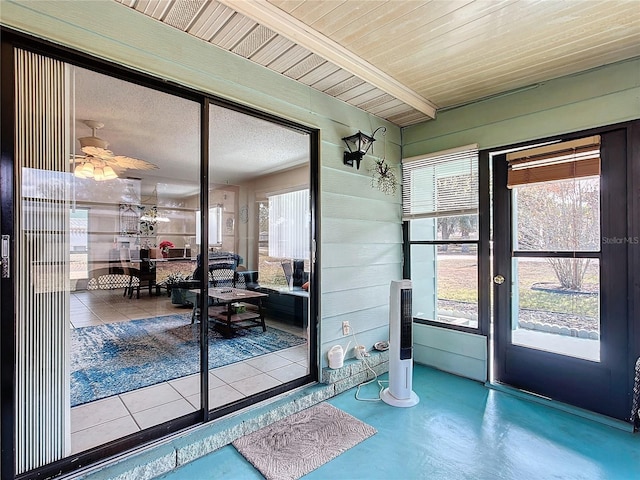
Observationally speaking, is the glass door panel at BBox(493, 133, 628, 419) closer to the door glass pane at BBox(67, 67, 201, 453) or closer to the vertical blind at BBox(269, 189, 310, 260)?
the vertical blind at BBox(269, 189, 310, 260)

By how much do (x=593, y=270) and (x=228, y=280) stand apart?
340 centimetres

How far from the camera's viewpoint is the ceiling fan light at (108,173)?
4.67 m

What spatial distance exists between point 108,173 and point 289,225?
10.4 feet

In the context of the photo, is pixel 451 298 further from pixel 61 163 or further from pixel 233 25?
pixel 61 163

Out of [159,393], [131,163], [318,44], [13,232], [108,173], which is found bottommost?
[159,393]

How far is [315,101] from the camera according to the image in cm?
289

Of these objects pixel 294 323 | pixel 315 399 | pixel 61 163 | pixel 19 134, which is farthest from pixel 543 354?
pixel 19 134

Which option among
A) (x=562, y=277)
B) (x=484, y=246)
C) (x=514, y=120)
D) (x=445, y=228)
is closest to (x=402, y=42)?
(x=514, y=120)

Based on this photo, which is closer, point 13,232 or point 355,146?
point 13,232

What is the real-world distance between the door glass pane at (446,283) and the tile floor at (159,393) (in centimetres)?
152

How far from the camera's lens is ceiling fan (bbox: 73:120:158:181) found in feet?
10.8

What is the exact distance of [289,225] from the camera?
12.7ft

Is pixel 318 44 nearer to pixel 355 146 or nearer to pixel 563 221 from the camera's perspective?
pixel 355 146

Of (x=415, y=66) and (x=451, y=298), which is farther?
(x=451, y=298)
